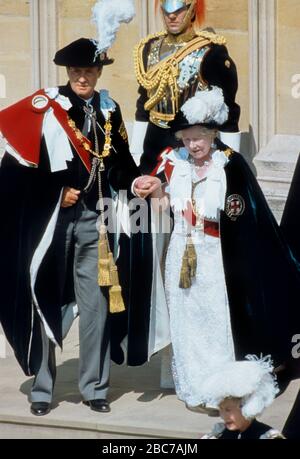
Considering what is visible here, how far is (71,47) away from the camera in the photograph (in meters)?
11.0

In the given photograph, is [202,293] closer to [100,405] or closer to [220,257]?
[220,257]

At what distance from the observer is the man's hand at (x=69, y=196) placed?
1103 centimetres

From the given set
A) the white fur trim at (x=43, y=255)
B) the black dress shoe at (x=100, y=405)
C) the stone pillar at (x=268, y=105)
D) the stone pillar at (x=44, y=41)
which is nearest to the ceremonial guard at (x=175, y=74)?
the white fur trim at (x=43, y=255)

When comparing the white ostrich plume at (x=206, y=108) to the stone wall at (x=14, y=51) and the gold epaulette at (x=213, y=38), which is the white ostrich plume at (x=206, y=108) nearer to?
the gold epaulette at (x=213, y=38)

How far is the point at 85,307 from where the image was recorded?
36.5ft

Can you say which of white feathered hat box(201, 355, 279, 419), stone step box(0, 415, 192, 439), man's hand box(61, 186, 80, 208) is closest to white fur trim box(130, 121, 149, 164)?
man's hand box(61, 186, 80, 208)

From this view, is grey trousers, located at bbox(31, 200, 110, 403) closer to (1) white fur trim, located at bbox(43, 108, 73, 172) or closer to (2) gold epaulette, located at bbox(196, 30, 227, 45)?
(1) white fur trim, located at bbox(43, 108, 73, 172)

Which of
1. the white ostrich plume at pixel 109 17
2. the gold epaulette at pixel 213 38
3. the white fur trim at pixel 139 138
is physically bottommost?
the white fur trim at pixel 139 138

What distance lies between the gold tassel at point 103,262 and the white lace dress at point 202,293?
0.36 m

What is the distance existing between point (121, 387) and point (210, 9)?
265 cm

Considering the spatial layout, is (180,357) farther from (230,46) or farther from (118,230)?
(230,46)

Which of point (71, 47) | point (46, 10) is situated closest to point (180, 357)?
point (71, 47)

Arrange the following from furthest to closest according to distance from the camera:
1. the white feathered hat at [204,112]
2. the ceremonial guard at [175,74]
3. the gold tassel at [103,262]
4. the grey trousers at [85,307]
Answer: the ceremonial guard at [175,74] < the grey trousers at [85,307] < the gold tassel at [103,262] < the white feathered hat at [204,112]

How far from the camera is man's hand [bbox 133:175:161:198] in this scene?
11.0m
